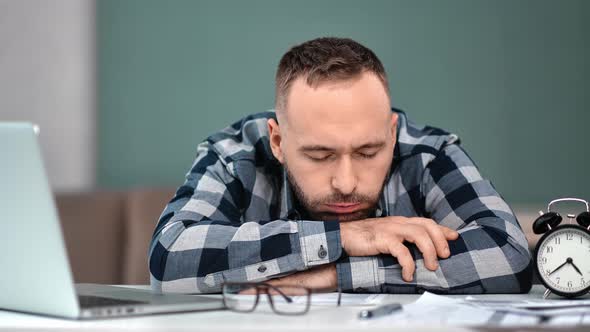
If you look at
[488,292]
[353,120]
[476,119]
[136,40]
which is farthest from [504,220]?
[136,40]

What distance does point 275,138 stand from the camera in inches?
79.9

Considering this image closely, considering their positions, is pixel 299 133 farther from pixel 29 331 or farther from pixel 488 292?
pixel 29 331

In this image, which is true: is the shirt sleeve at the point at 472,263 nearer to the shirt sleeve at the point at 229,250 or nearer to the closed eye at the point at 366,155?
the shirt sleeve at the point at 229,250

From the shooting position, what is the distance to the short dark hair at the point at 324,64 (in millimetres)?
1846

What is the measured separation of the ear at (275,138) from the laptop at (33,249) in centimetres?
86

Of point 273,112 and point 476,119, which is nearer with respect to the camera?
point 273,112

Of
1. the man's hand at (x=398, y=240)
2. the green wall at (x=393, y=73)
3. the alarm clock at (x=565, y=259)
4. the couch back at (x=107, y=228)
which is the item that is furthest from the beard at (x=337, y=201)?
the green wall at (x=393, y=73)

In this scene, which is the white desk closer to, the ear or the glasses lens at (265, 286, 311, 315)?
the glasses lens at (265, 286, 311, 315)

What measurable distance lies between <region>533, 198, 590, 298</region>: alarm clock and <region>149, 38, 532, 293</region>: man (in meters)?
0.15

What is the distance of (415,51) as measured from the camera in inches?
126

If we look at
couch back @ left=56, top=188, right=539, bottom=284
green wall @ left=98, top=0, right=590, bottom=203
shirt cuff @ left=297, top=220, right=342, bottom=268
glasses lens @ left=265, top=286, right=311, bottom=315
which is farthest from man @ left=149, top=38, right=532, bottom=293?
green wall @ left=98, top=0, right=590, bottom=203

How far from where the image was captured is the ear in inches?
79.6

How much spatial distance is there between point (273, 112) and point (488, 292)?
76cm

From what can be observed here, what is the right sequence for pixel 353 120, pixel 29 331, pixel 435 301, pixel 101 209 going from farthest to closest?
pixel 101 209 < pixel 353 120 < pixel 435 301 < pixel 29 331
